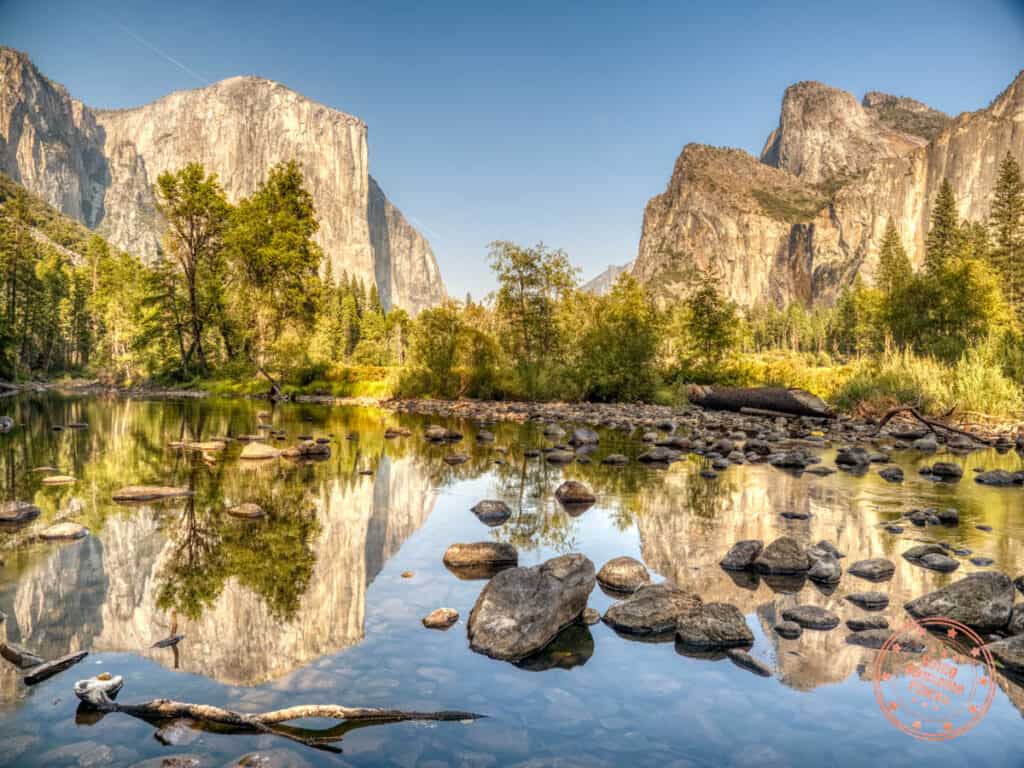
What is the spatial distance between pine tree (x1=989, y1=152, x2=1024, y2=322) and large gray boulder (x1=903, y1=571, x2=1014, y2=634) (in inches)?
2780

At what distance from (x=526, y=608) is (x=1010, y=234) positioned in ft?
262

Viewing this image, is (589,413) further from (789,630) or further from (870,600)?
(789,630)

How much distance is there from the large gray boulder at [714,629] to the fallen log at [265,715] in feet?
5.39

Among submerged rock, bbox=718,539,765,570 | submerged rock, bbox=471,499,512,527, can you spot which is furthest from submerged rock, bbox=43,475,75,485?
submerged rock, bbox=718,539,765,570

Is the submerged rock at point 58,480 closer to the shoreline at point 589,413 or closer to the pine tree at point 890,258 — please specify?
the shoreline at point 589,413

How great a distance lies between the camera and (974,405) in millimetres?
17531

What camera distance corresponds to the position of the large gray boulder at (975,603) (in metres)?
3.96

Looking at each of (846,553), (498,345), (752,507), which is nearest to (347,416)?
(498,345)

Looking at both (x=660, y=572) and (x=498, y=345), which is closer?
(x=660, y=572)

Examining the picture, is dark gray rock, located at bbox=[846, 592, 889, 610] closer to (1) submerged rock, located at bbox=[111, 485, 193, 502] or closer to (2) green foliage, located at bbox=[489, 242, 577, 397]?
(1) submerged rock, located at bbox=[111, 485, 193, 502]

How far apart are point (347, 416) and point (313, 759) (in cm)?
2187

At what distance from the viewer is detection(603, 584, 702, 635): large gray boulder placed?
157 inches

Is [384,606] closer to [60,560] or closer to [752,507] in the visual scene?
[60,560]

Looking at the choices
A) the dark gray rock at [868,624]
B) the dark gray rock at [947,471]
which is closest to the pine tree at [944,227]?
the dark gray rock at [947,471]
